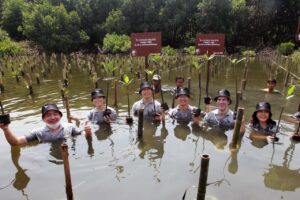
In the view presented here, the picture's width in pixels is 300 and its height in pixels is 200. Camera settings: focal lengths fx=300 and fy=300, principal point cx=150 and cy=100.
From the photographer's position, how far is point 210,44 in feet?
36.5

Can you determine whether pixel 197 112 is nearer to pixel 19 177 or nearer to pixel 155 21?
pixel 19 177

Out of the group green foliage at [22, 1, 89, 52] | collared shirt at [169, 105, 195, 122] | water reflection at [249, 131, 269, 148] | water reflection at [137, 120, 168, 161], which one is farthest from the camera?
green foliage at [22, 1, 89, 52]

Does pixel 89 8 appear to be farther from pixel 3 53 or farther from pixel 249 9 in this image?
pixel 249 9

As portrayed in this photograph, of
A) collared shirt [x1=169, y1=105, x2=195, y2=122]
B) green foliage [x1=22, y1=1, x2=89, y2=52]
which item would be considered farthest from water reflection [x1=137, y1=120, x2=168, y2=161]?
green foliage [x1=22, y1=1, x2=89, y2=52]

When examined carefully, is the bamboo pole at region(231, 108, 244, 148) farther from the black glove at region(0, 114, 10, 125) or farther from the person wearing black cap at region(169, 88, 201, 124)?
the black glove at region(0, 114, 10, 125)

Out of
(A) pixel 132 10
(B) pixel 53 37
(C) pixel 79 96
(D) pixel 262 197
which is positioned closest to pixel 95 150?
(D) pixel 262 197

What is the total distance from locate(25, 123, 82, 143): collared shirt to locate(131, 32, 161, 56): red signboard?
5148 millimetres

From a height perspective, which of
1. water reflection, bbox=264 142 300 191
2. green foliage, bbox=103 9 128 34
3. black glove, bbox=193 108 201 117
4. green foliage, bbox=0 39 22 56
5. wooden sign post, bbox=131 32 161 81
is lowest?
water reflection, bbox=264 142 300 191

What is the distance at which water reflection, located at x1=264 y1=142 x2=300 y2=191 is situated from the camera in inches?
218

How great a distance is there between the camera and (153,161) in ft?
21.4

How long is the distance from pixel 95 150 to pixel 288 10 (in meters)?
39.2

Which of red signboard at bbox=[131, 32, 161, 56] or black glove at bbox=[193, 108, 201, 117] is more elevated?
red signboard at bbox=[131, 32, 161, 56]

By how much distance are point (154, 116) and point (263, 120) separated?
2.96 metres

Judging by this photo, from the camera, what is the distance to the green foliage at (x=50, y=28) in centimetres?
3469
